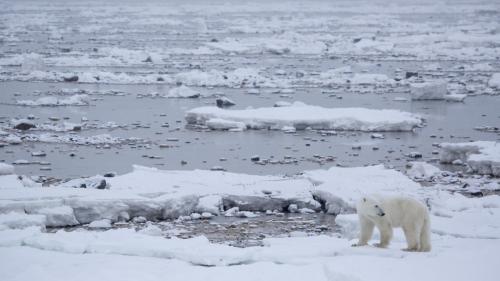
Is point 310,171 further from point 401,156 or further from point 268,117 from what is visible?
point 268,117

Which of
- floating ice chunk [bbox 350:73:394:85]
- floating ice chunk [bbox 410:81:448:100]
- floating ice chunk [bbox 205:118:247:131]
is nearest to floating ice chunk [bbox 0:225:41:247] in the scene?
floating ice chunk [bbox 205:118:247:131]

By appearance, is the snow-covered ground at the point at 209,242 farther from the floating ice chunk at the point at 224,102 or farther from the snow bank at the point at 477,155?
the floating ice chunk at the point at 224,102

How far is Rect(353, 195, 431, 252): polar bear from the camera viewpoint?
6.32 m

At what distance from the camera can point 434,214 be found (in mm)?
8977

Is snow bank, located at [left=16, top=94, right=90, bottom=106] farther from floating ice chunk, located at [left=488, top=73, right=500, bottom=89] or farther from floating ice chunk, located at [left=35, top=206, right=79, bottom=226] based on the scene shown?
floating ice chunk, located at [left=488, top=73, right=500, bottom=89]

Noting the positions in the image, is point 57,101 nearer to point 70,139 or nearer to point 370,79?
point 70,139

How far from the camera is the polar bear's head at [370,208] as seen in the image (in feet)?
20.4

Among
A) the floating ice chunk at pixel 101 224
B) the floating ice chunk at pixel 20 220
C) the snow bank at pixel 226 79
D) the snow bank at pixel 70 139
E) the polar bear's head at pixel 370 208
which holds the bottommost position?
the snow bank at pixel 226 79

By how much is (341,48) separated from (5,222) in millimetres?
27852

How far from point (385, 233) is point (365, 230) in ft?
0.70

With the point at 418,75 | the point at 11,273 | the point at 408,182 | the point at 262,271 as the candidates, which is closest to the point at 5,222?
the point at 11,273

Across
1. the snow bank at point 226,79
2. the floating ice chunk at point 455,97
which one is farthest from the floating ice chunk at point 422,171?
the snow bank at point 226,79

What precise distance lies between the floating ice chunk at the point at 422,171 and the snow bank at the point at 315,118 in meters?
3.72

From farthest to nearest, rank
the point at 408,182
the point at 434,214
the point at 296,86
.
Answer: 1. the point at 296,86
2. the point at 408,182
3. the point at 434,214
